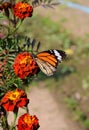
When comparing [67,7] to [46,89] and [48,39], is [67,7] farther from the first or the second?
[46,89]

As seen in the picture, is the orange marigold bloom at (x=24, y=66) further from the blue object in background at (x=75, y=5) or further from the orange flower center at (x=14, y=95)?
the blue object in background at (x=75, y=5)

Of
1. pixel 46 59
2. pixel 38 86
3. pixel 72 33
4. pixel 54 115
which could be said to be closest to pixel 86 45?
pixel 72 33

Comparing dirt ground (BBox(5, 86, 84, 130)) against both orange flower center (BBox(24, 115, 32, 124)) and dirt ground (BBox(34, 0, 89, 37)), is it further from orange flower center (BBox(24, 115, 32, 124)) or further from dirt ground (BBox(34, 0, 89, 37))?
orange flower center (BBox(24, 115, 32, 124))

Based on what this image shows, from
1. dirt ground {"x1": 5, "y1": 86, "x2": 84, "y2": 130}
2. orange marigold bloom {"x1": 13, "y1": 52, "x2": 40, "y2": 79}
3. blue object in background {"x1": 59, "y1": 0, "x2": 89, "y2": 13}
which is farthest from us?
blue object in background {"x1": 59, "y1": 0, "x2": 89, "y2": 13}

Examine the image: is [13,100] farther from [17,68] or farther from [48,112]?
[48,112]

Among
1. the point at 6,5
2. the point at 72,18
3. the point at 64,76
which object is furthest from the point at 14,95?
the point at 72,18

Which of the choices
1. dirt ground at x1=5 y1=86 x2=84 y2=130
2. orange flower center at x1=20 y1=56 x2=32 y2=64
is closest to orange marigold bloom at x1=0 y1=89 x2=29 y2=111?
orange flower center at x1=20 y1=56 x2=32 y2=64
